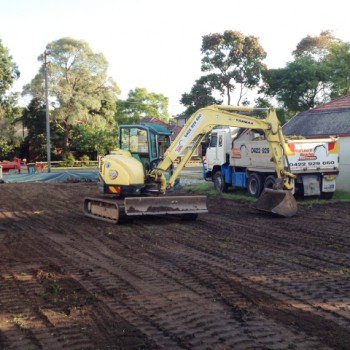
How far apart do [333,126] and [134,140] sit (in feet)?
37.9

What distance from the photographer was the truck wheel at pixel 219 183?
22.0 meters

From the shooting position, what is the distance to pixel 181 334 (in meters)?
5.34

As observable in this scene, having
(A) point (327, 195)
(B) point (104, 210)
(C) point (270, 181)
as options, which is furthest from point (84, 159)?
(B) point (104, 210)

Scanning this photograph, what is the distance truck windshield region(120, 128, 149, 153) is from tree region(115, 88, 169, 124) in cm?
6196

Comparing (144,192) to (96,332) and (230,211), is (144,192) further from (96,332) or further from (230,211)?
(96,332)

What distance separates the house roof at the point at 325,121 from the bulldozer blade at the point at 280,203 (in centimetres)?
766

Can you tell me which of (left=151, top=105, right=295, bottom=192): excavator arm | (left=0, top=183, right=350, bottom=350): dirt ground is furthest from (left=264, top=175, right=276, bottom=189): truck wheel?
(left=0, top=183, right=350, bottom=350): dirt ground

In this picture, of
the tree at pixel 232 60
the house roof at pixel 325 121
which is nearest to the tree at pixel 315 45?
the tree at pixel 232 60

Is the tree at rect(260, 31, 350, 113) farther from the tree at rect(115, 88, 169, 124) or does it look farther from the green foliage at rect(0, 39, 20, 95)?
Answer: the tree at rect(115, 88, 169, 124)

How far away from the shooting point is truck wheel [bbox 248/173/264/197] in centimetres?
1920

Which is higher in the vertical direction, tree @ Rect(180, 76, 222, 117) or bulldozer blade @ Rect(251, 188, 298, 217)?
tree @ Rect(180, 76, 222, 117)

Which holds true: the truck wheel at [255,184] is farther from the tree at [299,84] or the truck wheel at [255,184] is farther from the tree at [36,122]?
the tree at [36,122]

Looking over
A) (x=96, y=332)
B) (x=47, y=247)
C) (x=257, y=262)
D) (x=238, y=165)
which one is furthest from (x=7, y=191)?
(x=96, y=332)

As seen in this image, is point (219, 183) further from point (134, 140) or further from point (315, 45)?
point (315, 45)
